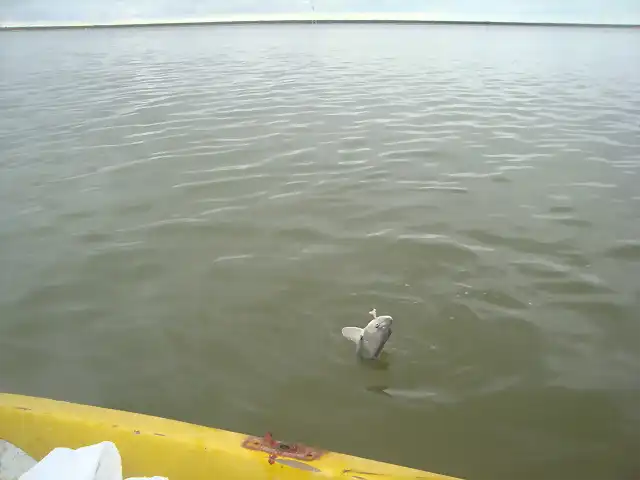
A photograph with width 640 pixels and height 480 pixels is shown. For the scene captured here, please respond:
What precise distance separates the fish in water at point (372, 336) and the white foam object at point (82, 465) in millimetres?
2126

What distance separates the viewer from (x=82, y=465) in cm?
239

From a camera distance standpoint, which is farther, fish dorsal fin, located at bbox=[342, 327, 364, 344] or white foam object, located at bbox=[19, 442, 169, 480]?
fish dorsal fin, located at bbox=[342, 327, 364, 344]

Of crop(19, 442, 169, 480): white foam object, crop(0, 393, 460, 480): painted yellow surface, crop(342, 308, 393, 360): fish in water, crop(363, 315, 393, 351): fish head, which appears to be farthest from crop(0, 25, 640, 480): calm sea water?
crop(19, 442, 169, 480): white foam object

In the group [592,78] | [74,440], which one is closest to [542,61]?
[592,78]

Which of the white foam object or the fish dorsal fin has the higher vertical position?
the white foam object

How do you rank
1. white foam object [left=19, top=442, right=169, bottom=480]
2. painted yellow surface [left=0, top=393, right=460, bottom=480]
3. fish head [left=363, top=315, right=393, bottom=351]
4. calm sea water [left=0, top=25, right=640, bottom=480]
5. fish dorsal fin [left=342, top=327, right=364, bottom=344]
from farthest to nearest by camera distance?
fish dorsal fin [left=342, top=327, right=364, bottom=344] < fish head [left=363, top=315, right=393, bottom=351] < calm sea water [left=0, top=25, right=640, bottom=480] < painted yellow surface [left=0, top=393, right=460, bottom=480] < white foam object [left=19, top=442, right=169, bottom=480]

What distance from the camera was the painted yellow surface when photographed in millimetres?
2479

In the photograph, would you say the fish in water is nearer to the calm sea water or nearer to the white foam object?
the calm sea water

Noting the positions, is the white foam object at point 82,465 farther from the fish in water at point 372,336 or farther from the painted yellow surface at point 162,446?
the fish in water at point 372,336

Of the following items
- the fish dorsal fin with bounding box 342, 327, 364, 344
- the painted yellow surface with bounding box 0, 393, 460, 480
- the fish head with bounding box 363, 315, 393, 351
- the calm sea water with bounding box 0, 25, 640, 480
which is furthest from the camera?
the fish dorsal fin with bounding box 342, 327, 364, 344

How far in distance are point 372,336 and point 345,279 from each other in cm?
144

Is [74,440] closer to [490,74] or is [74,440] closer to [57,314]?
[57,314]

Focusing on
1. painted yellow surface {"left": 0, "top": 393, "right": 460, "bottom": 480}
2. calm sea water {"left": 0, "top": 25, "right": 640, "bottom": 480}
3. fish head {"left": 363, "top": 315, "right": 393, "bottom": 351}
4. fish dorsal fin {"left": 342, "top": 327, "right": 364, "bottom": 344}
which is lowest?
calm sea water {"left": 0, "top": 25, "right": 640, "bottom": 480}

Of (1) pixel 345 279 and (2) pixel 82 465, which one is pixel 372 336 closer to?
(1) pixel 345 279
